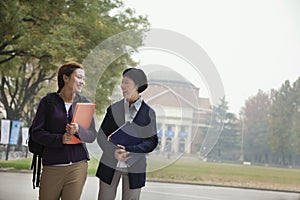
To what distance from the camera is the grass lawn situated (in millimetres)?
5566

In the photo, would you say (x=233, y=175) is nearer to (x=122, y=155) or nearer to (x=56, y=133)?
(x=122, y=155)

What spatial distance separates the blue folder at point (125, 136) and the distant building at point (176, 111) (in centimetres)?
49

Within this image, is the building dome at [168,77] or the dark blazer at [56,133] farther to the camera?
the building dome at [168,77]

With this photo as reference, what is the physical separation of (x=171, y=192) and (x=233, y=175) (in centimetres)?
67

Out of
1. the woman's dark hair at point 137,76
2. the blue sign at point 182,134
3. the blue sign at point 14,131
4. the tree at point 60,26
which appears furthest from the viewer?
the blue sign at point 14,131

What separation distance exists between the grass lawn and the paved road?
0.07 meters

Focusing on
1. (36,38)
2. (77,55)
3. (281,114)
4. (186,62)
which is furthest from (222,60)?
(186,62)

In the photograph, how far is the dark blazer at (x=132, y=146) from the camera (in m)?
2.41

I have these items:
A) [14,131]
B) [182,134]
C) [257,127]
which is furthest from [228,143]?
[14,131]

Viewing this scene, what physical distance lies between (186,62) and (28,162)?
14.0ft

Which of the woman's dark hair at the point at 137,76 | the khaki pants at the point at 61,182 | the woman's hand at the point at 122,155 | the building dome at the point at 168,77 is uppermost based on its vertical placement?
the building dome at the point at 168,77

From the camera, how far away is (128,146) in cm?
241

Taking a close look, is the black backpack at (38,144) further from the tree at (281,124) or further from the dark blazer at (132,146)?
the tree at (281,124)

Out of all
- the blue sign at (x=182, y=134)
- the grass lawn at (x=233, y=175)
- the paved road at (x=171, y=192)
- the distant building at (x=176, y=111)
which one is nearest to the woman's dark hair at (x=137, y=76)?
the distant building at (x=176, y=111)
